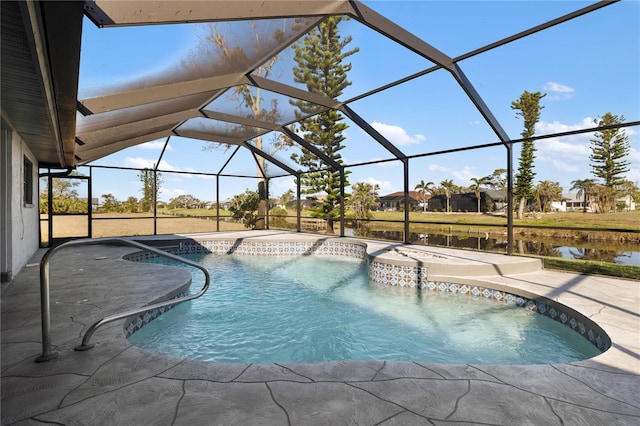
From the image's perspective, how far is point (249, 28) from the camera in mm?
4102

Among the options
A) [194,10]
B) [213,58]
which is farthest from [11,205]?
[194,10]

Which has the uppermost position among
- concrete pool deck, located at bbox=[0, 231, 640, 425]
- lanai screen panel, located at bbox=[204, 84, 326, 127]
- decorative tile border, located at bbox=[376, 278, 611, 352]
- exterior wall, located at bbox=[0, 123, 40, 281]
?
lanai screen panel, located at bbox=[204, 84, 326, 127]

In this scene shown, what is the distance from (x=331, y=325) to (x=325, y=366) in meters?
2.00

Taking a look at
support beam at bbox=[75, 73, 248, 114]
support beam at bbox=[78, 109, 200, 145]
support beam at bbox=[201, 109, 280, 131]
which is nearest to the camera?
support beam at bbox=[75, 73, 248, 114]

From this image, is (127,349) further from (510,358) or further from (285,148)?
(285,148)

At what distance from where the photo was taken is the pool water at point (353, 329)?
127 inches

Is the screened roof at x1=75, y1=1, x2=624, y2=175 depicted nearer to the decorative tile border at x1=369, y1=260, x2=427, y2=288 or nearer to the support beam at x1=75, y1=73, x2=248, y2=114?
the support beam at x1=75, y1=73, x2=248, y2=114

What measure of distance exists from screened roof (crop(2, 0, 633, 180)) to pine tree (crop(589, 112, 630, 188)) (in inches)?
782

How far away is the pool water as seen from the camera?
323 cm

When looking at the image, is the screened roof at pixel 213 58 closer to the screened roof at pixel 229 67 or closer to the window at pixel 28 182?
the screened roof at pixel 229 67

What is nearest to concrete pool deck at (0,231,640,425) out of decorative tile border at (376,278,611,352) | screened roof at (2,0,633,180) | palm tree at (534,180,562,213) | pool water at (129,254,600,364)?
decorative tile border at (376,278,611,352)

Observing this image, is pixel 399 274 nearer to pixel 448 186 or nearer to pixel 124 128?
pixel 124 128

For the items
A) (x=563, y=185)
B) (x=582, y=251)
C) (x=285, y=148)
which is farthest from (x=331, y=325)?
(x=563, y=185)

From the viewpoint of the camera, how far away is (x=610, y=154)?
21.0 meters
